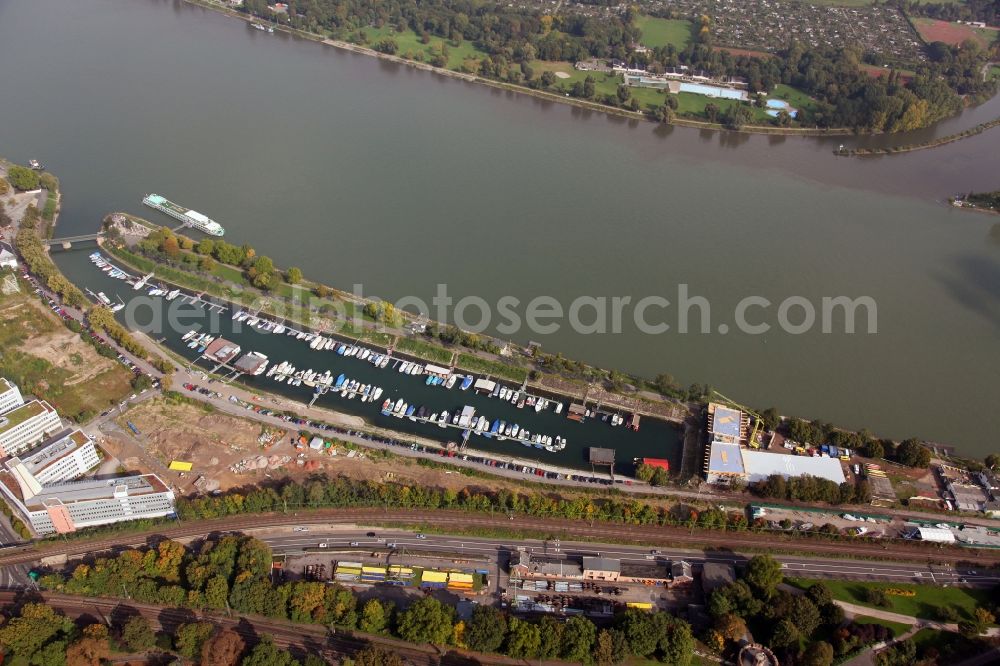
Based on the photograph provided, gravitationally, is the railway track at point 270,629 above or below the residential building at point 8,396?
below

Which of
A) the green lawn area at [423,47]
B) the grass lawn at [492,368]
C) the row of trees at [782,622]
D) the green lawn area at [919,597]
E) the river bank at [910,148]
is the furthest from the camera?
the green lawn area at [423,47]


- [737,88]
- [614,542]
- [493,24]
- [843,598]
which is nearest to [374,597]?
[614,542]

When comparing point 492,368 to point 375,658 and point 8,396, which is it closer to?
point 375,658

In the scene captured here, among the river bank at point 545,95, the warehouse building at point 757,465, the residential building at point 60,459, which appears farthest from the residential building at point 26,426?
the river bank at point 545,95

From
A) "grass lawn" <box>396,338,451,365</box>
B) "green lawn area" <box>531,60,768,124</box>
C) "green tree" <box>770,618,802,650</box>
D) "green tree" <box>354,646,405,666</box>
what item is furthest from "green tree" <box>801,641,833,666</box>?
"green lawn area" <box>531,60,768,124</box>

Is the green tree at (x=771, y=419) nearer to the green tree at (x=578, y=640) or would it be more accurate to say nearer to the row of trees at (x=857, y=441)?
the row of trees at (x=857, y=441)

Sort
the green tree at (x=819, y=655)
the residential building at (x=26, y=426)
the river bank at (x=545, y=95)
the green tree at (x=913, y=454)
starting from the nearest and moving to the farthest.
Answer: the green tree at (x=819, y=655) < the residential building at (x=26, y=426) < the green tree at (x=913, y=454) < the river bank at (x=545, y=95)

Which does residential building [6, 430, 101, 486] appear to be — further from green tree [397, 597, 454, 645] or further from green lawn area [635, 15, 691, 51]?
green lawn area [635, 15, 691, 51]

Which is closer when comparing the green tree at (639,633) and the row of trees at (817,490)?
the green tree at (639,633)
